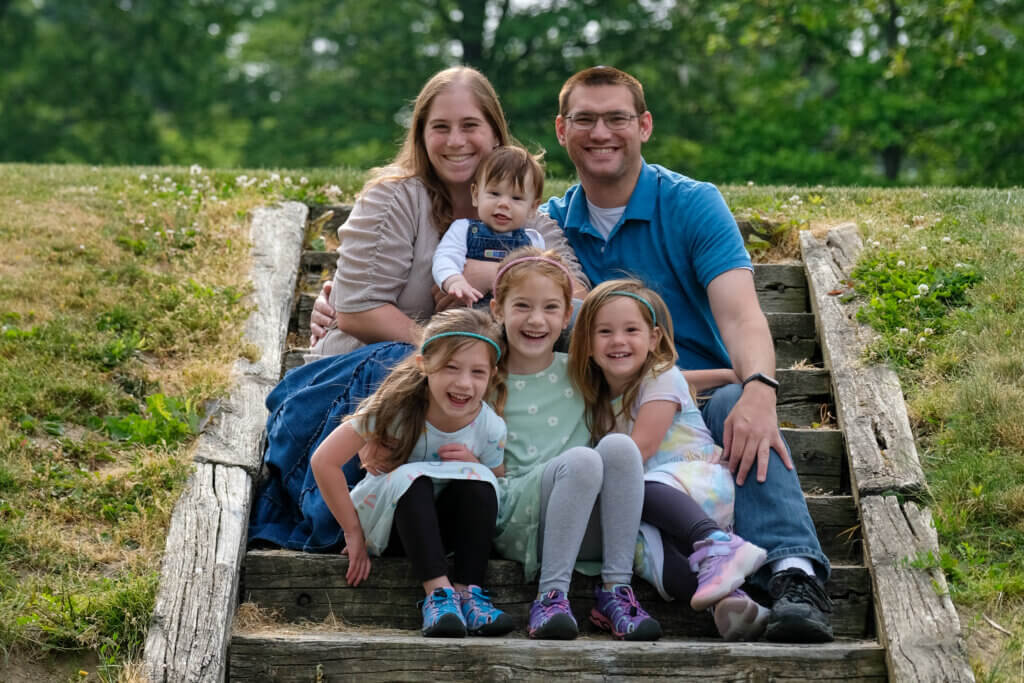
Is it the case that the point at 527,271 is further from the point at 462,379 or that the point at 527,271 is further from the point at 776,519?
the point at 776,519

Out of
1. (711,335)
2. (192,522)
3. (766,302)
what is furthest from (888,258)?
(192,522)

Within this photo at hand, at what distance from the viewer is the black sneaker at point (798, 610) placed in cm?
316

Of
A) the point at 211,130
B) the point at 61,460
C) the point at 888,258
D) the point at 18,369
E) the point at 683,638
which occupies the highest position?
the point at 211,130

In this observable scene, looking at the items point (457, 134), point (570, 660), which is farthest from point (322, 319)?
point (570, 660)

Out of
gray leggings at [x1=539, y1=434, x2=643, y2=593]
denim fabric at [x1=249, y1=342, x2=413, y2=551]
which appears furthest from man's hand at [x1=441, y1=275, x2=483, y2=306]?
gray leggings at [x1=539, y1=434, x2=643, y2=593]

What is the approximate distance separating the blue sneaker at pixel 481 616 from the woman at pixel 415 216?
42.0 inches

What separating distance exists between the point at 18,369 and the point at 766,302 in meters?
3.31

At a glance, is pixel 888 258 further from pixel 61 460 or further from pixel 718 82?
pixel 718 82

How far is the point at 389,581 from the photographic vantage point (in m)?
3.52

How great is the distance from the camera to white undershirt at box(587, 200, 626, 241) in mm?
4383

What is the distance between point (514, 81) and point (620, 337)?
1579 centimetres

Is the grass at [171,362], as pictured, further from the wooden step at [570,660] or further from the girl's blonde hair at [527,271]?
the girl's blonde hair at [527,271]

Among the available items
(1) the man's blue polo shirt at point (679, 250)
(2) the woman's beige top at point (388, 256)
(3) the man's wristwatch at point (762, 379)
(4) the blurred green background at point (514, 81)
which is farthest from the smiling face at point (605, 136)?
(4) the blurred green background at point (514, 81)

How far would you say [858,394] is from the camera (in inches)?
172
